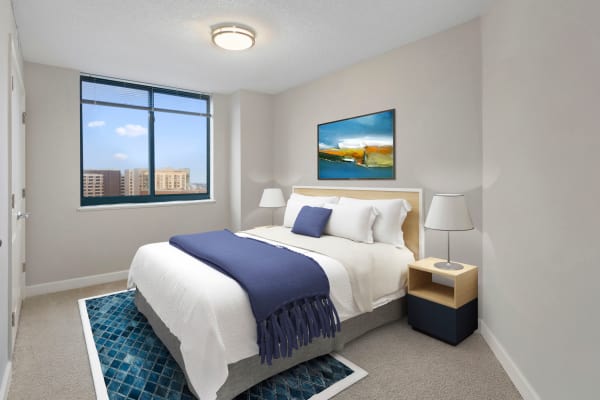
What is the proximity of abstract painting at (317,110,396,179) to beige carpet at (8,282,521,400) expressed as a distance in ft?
5.21

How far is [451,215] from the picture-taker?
2.47 metres

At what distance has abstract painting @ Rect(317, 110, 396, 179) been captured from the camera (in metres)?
3.38

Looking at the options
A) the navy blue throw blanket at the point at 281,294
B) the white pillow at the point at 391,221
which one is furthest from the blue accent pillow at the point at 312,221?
the navy blue throw blanket at the point at 281,294

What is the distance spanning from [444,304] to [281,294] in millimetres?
1323

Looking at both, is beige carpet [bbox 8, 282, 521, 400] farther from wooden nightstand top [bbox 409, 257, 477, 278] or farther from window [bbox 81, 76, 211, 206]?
window [bbox 81, 76, 211, 206]

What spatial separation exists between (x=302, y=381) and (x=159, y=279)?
3.96ft

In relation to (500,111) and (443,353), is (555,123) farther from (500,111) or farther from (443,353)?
(443,353)

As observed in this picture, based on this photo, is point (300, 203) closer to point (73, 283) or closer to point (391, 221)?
point (391, 221)

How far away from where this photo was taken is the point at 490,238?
246 cm

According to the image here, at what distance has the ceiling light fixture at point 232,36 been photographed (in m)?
2.73

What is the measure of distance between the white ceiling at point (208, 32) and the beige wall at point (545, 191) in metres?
0.74

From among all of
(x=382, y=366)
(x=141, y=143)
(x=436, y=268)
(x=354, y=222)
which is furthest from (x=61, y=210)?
(x=436, y=268)

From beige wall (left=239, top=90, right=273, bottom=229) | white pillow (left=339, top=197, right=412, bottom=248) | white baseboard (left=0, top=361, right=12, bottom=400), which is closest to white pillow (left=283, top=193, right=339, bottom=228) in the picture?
white pillow (left=339, top=197, right=412, bottom=248)

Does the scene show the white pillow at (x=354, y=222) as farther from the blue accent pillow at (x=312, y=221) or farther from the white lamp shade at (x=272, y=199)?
the white lamp shade at (x=272, y=199)
